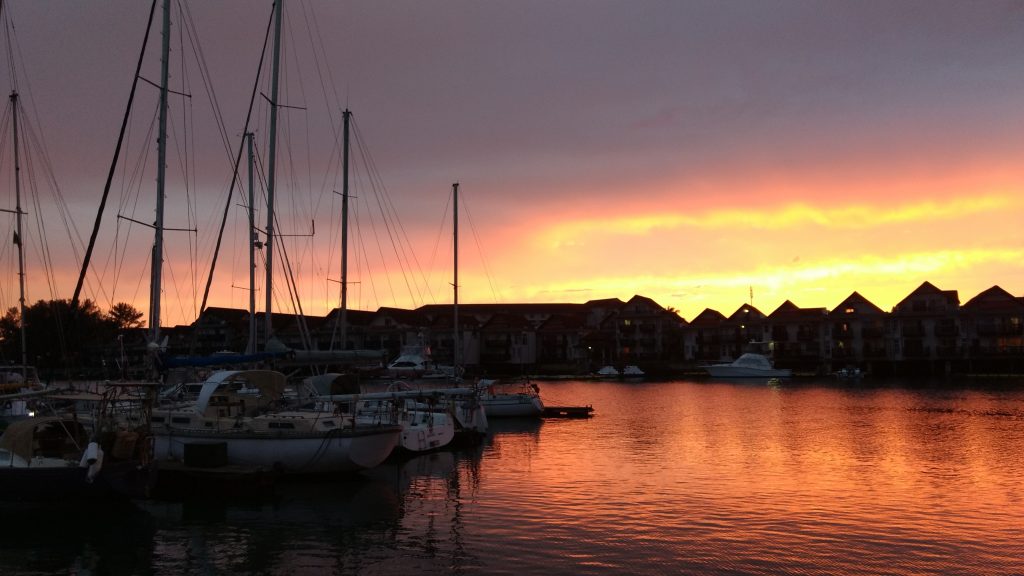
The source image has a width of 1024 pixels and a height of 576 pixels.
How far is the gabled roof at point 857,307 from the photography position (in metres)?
129

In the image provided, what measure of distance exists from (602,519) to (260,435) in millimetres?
11793

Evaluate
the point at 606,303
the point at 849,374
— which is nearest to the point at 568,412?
the point at 849,374

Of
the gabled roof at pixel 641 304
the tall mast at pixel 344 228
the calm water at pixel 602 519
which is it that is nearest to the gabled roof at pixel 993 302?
the gabled roof at pixel 641 304

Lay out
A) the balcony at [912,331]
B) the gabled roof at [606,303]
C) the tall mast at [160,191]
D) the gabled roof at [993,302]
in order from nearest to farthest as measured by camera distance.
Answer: the tall mast at [160,191] < the gabled roof at [993,302] < the balcony at [912,331] < the gabled roof at [606,303]

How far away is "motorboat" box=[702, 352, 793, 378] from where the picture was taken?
12052 centimetres

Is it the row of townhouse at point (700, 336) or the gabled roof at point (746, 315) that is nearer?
the row of townhouse at point (700, 336)

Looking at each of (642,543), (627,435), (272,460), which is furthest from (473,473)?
(627,435)

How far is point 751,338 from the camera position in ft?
458

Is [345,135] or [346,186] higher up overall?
[345,135]

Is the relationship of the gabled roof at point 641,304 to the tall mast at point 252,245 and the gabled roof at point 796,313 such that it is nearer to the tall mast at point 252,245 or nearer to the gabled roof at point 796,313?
the gabled roof at point 796,313

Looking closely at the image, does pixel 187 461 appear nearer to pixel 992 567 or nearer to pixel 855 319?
pixel 992 567

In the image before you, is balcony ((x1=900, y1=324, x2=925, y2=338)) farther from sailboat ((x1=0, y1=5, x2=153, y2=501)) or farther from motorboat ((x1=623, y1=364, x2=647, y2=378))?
sailboat ((x1=0, y1=5, x2=153, y2=501))

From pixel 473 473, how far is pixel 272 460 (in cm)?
774

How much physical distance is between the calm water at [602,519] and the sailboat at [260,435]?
102 cm
